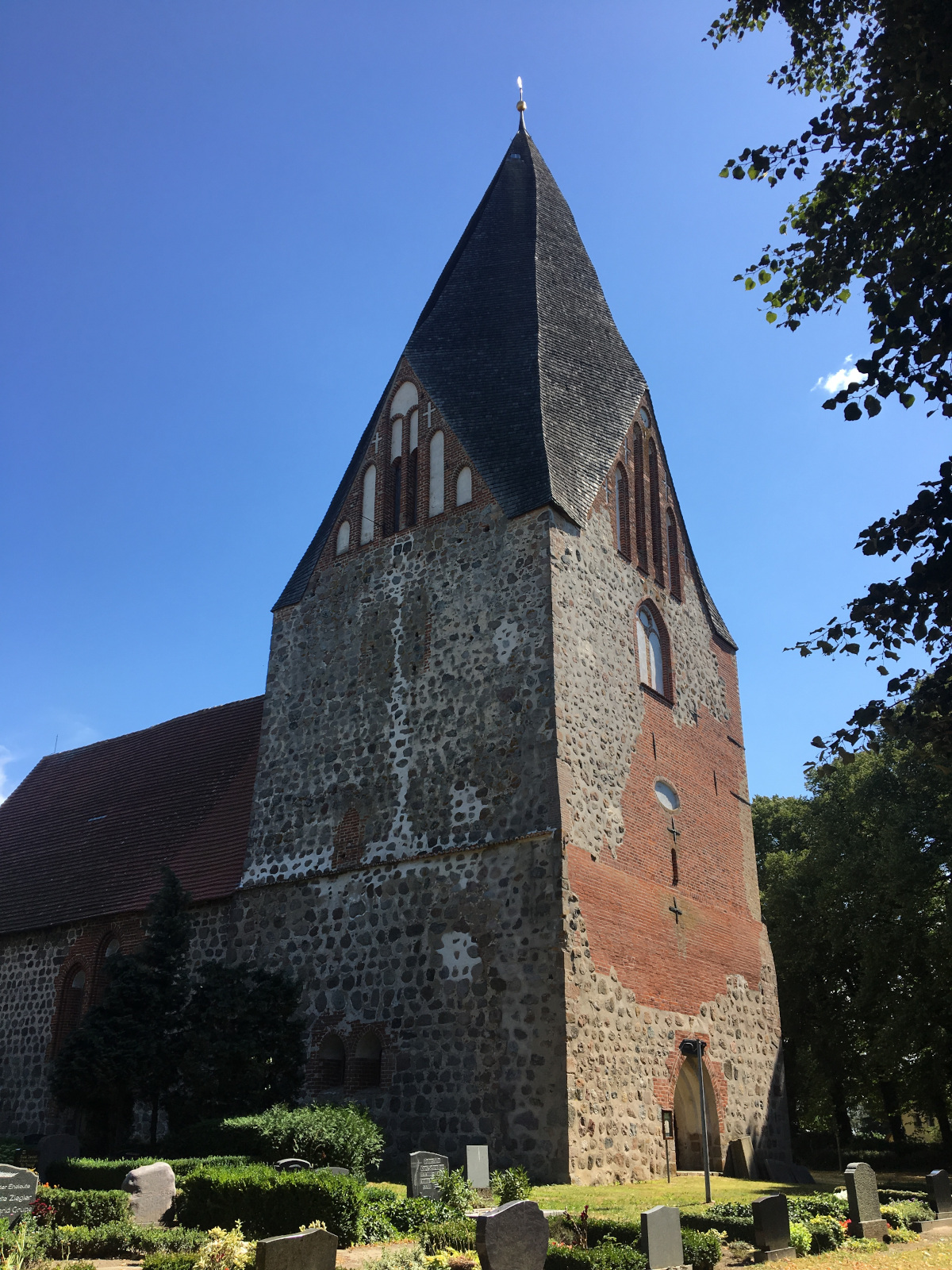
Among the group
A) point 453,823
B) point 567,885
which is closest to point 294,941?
point 453,823

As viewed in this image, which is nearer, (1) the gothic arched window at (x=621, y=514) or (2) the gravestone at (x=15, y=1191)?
→ (2) the gravestone at (x=15, y=1191)

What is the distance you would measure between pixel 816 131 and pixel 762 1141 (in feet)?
51.4

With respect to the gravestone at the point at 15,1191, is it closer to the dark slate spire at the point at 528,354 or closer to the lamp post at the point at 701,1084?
the lamp post at the point at 701,1084

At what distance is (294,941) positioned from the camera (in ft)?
56.9

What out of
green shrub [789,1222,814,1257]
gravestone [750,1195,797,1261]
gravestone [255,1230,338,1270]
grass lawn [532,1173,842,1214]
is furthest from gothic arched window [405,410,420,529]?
gravestone [255,1230,338,1270]

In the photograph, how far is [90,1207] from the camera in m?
10.7

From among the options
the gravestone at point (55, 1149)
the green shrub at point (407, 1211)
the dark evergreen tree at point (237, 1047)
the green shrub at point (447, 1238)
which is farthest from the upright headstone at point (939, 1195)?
the gravestone at point (55, 1149)

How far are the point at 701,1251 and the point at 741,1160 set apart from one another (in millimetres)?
7393

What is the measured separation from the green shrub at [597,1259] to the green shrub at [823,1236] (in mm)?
2708

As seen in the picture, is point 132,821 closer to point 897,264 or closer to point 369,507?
point 369,507

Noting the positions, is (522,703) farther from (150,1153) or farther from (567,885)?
(150,1153)

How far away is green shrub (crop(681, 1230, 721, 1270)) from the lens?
30.7ft

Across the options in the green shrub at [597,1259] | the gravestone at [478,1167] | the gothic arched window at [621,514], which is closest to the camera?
the green shrub at [597,1259]

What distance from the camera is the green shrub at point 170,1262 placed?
26.4ft
